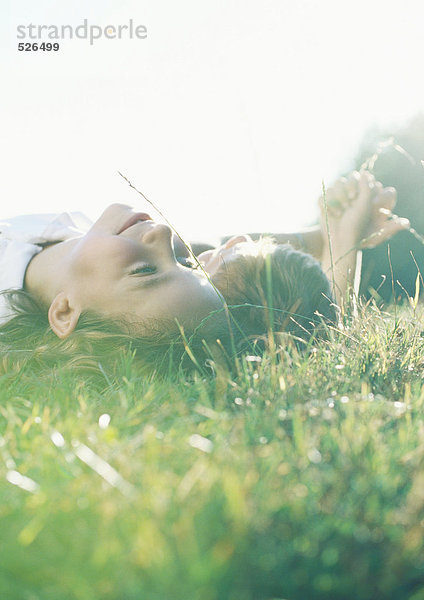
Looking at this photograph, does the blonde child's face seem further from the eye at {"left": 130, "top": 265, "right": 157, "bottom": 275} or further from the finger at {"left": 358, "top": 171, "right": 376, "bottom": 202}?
the finger at {"left": 358, "top": 171, "right": 376, "bottom": 202}

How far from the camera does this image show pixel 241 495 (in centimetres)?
84

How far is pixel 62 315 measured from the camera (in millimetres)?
2836

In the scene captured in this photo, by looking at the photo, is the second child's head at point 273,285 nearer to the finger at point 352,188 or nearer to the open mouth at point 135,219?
the open mouth at point 135,219

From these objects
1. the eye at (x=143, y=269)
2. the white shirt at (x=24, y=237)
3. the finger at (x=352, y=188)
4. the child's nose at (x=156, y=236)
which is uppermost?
the finger at (x=352, y=188)

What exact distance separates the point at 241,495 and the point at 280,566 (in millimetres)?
110

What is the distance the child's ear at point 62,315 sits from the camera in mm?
2723

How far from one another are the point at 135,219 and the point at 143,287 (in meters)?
0.55

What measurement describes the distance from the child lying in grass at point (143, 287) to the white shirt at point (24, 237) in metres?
0.01

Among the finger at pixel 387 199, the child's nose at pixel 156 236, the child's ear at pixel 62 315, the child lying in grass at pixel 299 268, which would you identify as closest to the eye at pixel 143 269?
the child's nose at pixel 156 236

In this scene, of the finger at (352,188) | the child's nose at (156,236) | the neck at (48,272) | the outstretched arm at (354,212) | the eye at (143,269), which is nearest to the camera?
the eye at (143,269)

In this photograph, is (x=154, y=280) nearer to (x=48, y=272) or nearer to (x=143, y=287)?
(x=143, y=287)

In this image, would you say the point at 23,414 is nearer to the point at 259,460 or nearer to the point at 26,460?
the point at 26,460

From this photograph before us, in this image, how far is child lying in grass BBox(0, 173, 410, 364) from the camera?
7.99 ft

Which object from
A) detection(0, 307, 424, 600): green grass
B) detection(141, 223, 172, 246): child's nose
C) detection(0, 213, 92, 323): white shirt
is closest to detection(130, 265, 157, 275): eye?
detection(141, 223, 172, 246): child's nose
